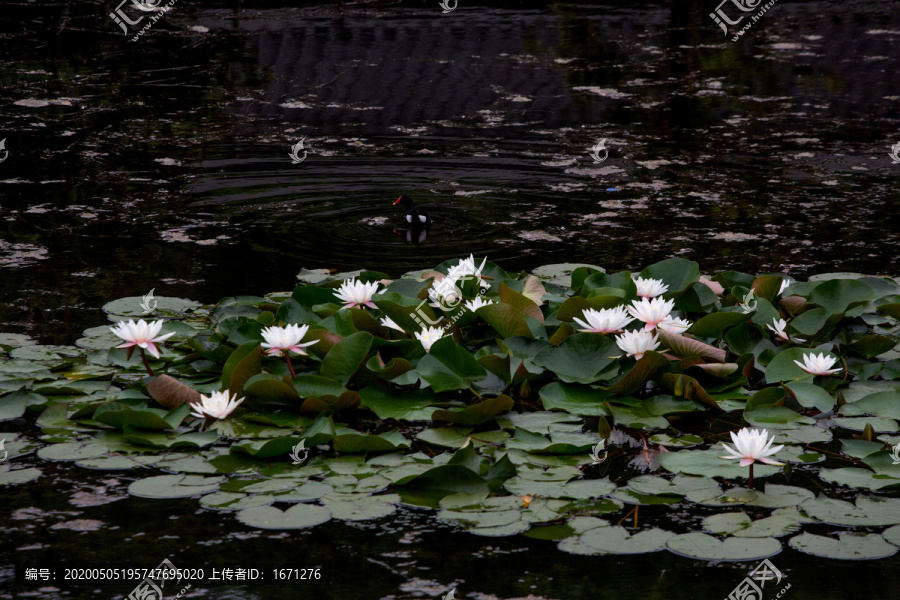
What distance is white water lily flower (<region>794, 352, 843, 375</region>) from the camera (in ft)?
11.0

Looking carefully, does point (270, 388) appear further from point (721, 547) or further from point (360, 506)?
point (721, 547)

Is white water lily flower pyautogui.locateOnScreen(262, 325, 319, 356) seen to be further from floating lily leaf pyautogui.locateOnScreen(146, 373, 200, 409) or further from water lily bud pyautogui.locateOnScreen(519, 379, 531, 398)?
water lily bud pyautogui.locateOnScreen(519, 379, 531, 398)

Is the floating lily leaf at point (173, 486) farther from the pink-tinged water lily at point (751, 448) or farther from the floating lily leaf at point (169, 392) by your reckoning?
the pink-tinged water lily at point (751, 448)

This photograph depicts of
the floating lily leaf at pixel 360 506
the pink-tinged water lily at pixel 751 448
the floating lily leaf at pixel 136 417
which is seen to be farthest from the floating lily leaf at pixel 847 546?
the floating lily leaf at pixel 136 417

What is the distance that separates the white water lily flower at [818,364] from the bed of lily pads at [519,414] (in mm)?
70

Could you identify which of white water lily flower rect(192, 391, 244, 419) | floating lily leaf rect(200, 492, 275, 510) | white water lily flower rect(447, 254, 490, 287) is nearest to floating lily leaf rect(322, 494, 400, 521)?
floating lily leaf rect(200, 492, 275, 510)

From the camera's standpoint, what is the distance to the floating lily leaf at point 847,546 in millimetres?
2473

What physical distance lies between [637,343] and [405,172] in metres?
4.26

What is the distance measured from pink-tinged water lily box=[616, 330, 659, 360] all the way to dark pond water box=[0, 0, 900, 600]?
3.36ft

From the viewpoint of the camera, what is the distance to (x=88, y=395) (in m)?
3.50

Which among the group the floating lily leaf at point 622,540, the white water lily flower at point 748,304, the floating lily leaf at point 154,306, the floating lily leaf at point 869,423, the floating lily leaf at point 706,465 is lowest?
the floating lily leaf at point 622,540

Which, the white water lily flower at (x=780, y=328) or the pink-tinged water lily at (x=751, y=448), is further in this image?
the white water lily flower at (x=780, y=328)

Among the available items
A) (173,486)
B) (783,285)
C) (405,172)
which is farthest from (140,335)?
(405,172)

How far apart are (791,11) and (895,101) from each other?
493cm
